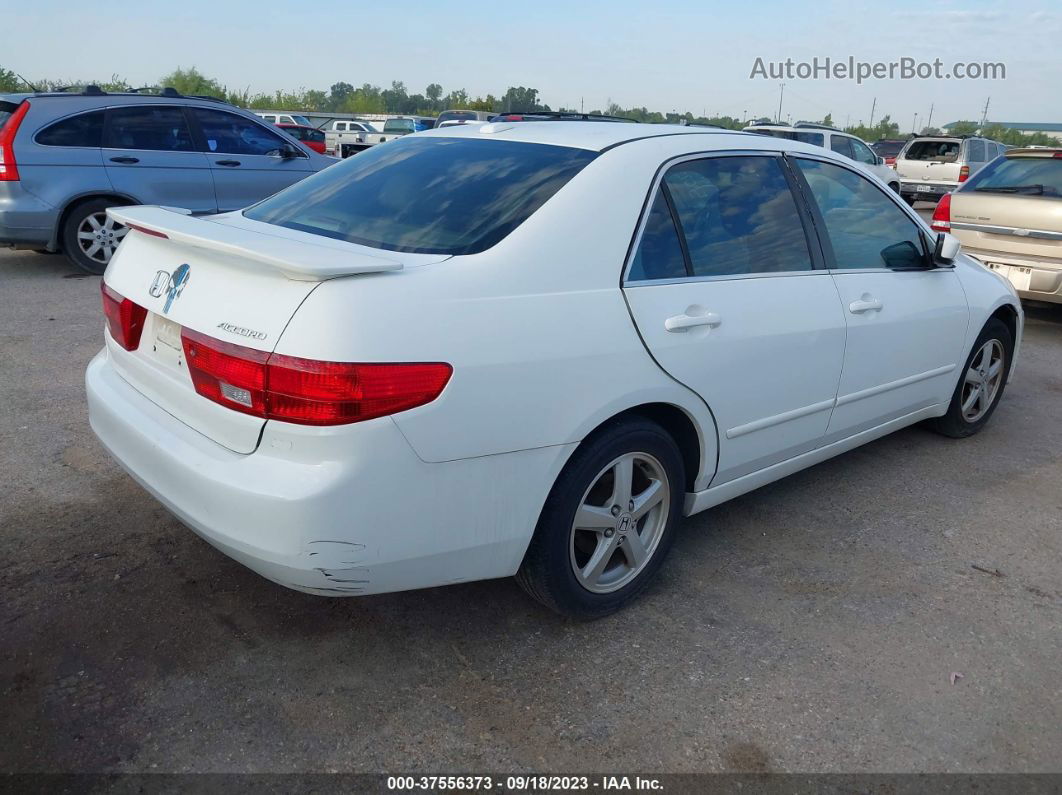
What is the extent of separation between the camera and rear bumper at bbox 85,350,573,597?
2.21 meters

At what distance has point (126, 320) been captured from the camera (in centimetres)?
286

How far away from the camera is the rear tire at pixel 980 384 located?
4762 millimetres

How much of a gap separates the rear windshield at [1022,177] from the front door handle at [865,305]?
457 cm

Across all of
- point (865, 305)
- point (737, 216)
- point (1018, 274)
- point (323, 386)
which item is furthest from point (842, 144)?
point (323, 386)

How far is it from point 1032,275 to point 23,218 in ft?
28.4

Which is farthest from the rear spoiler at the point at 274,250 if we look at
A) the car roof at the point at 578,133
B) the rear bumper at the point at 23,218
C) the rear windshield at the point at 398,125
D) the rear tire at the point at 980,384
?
the rear windshield at the point at 398,125

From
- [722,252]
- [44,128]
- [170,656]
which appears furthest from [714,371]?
[44,128]

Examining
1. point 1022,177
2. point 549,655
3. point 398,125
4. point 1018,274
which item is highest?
point 398,125

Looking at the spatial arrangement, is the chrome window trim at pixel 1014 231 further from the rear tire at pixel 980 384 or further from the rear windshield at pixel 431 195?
the rear windshield at pixel 431 195

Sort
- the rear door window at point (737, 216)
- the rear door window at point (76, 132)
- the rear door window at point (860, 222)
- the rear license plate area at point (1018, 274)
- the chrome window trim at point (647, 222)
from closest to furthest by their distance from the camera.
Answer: the chrome window trim at point (647, 222)
the rear door window at point (737, 216)
the rear door window at point (860, 222)
the rear license plate area at point (1018, 274)
the rear door window at point (76, 132)

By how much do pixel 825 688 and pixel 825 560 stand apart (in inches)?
34.6

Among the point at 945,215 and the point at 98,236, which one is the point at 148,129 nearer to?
the point at 98,236

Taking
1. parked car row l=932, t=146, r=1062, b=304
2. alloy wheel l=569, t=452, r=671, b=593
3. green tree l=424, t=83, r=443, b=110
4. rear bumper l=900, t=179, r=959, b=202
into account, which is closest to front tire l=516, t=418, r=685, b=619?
alloy wheel l=569, t=452, r=671, b=593

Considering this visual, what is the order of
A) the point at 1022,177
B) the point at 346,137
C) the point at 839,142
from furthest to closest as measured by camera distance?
1. the point at 346,137
2. the point at 839,142
3. the point at 1022,177
